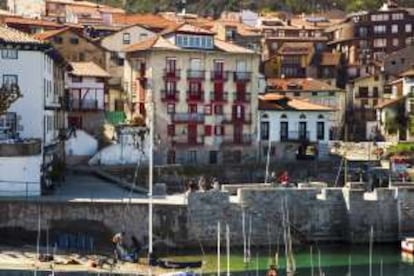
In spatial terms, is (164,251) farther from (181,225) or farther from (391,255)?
(391,255)

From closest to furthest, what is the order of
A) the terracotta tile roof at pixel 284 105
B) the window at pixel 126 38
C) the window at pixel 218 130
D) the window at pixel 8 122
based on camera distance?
the window at pixel 8 122, the window at pixel 218 130, the terracotta tile roof at pixel 284 105, the window at pixel 126 38

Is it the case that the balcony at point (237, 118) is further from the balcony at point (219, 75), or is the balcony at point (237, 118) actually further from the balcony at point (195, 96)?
the balcony at point (219, 75)

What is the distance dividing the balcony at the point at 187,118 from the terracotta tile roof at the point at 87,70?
7433 millimetres

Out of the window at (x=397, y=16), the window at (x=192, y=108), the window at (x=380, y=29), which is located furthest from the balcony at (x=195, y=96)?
the window at (x=397, y=16)

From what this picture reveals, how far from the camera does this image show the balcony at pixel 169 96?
8088 centimetres

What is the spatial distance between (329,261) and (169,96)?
103 feet

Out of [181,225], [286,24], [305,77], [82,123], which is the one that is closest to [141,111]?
[82,123]

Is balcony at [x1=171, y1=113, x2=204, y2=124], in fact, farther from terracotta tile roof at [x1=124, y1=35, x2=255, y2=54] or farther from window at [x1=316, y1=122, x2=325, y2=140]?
window at [x1=316, y1=122, x2=325, y2=140]

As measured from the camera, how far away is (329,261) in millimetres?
52500

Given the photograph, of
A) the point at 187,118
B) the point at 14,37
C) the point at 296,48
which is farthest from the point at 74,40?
the point at 296,48

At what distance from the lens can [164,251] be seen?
53500mm

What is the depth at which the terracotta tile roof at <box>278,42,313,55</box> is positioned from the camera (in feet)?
408

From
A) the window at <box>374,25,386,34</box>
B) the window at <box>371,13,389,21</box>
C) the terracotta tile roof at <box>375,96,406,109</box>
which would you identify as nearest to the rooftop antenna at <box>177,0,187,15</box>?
the window at <box>371,13,389,21</box>

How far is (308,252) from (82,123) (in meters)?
31.9
